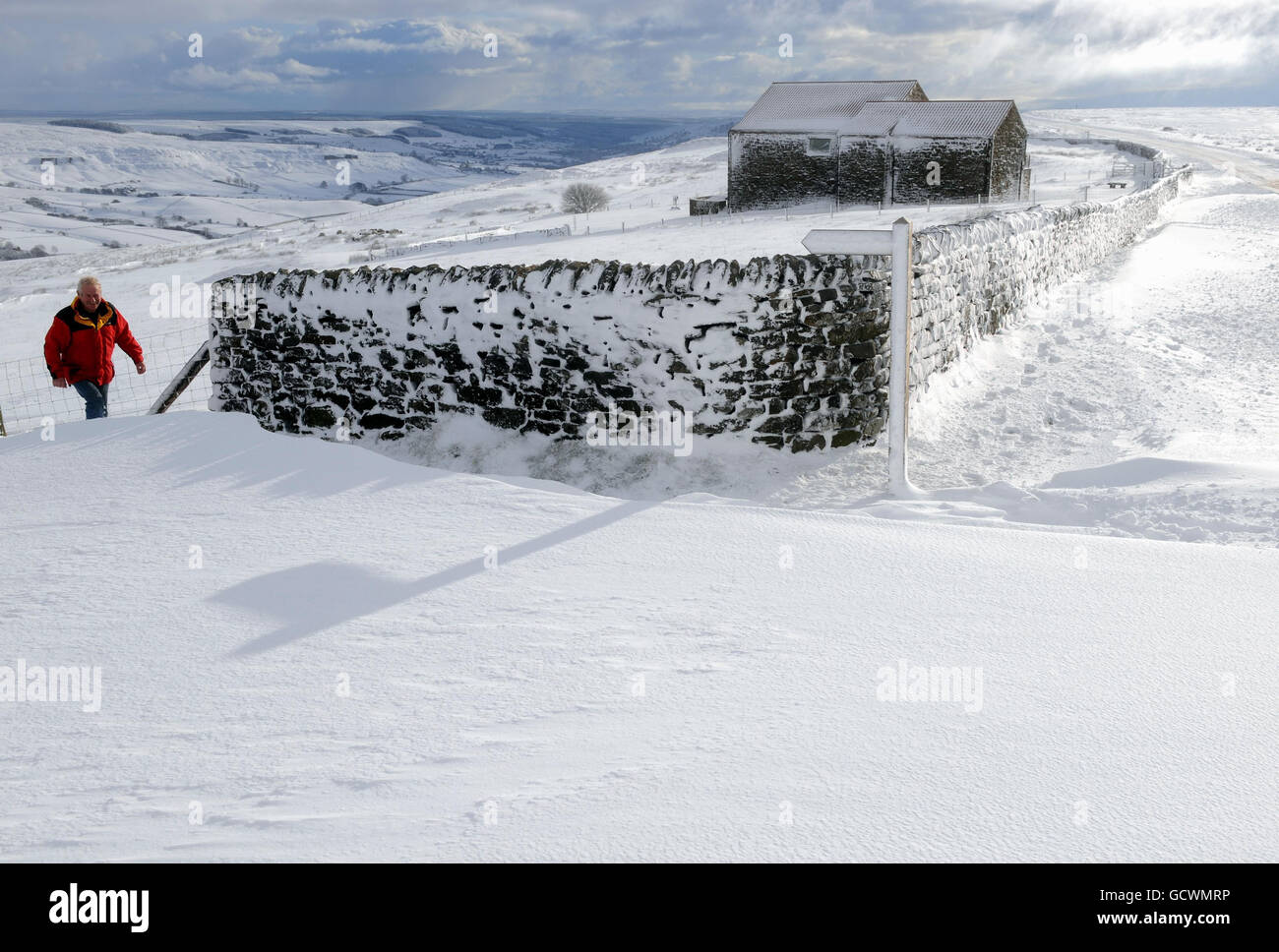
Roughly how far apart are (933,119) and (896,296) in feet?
113

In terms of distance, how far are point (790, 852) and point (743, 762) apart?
0.51 m

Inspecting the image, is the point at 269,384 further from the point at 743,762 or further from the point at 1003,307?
the point at 1003,307

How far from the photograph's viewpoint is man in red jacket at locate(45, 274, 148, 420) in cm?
880

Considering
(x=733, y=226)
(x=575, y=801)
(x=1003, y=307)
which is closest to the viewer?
(x=575, y=801)

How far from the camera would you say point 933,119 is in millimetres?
37875

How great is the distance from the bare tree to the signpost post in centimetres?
4885

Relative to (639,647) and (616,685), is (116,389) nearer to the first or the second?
(639,647)

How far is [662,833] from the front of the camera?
2908 millimetres

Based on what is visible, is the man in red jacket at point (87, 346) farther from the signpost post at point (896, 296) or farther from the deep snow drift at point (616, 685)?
the signpost post at point (896, 296)

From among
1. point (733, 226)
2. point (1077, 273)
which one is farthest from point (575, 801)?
point (733, 226)

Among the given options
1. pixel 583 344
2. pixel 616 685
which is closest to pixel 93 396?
pixel 583 344

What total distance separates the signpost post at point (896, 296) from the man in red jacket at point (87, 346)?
6.07m

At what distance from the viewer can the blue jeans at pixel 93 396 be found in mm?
9023

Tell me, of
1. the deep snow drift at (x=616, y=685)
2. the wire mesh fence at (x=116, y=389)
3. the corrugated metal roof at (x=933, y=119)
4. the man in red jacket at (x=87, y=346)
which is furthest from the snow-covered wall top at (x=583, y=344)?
the corrugated metal roof at (x=933, y=119)
